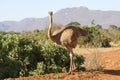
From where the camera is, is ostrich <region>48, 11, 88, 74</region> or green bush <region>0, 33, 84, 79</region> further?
green bush <region>0, 33, 84, 79</region>

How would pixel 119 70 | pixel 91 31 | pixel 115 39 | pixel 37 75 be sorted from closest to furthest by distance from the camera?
pixel 37 75 → pixel 119 70 → pixel 91 31 → pixel 115 39

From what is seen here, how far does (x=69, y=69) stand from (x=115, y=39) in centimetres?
2409

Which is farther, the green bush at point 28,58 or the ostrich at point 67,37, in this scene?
the green bush at point 28,58

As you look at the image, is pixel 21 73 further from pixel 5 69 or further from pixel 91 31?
pixel 91 31

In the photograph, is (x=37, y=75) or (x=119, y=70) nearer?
(x=37, y=75)

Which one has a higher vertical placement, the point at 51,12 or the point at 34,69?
the point at 51,12

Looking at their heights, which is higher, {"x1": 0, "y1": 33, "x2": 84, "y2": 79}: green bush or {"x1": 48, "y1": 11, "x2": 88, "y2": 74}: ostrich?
{"x1": 48, "y1": 11, "x2": 88, "y2": 74}: ostrich

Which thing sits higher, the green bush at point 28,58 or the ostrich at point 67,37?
the ostrich at point 67,37

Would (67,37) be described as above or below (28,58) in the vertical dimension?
above

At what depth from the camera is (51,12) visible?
44.4ft

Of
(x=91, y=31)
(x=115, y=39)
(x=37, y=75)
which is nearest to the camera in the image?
(x=37, y=75)

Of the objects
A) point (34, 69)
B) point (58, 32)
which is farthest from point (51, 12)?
point (34, 69)

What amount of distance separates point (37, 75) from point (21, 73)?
67 centimetres

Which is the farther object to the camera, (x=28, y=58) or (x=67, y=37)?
(x=28, y=58)
